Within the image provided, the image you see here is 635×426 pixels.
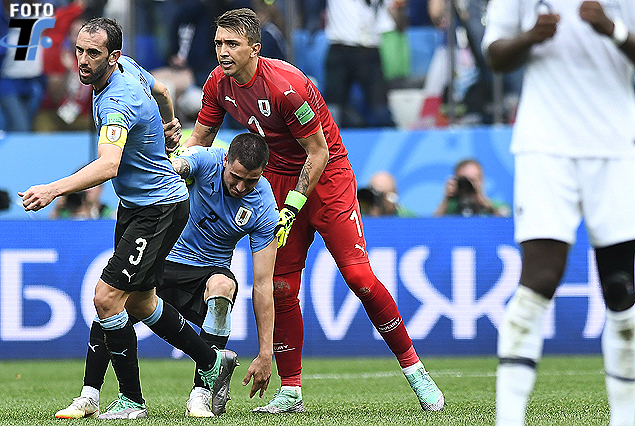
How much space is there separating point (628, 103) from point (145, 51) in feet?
29.8

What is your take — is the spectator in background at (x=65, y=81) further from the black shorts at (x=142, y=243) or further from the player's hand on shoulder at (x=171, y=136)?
the black shorts at (x=142, y=243)

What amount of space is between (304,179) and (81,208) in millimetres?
5706

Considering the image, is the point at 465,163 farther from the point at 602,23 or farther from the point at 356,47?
the point at 602,23

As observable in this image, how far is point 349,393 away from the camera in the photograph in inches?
274

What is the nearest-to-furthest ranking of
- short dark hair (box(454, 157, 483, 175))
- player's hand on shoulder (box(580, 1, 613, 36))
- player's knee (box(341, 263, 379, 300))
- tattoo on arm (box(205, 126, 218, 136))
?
1. player's hand on shoulder (box(580, 1, 613, 36))
2. player's knee (box(341, 263, 379, 300))
3. tattoo on arm (box(205, 126, 218, 136))
4. short dark hair (box(454, 157, 483, 175))

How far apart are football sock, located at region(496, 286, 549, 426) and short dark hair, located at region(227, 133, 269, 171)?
2.19m

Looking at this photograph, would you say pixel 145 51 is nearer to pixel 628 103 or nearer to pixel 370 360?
pixel 370 360

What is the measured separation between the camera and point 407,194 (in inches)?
474

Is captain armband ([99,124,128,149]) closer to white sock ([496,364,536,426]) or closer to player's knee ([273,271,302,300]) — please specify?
player's knee ([273,271,302,300])

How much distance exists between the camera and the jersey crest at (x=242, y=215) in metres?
5.96

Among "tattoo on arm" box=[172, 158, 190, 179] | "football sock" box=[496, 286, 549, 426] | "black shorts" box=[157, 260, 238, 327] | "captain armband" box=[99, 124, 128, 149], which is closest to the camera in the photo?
"football sock" box=[496, 286, 549, 426]

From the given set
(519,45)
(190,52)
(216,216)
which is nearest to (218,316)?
(216,216)

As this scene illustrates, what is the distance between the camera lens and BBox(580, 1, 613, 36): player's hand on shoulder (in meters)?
3.66

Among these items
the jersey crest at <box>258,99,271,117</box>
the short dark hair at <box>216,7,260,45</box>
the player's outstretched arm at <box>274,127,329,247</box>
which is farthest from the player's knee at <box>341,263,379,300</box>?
the short dark hair at <box>216,7,260,45</box>
